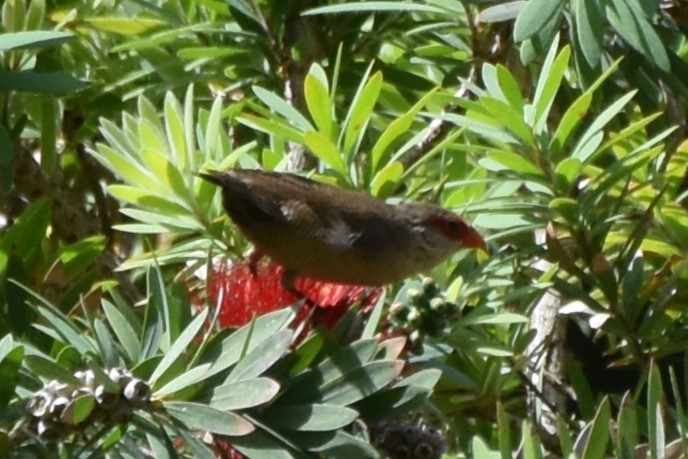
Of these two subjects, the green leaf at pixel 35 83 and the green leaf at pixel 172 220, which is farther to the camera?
the green leaf at pixel 172 220

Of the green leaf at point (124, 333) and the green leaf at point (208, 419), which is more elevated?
the green leaf at point (124, 333)

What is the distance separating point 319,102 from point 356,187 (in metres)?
0.12

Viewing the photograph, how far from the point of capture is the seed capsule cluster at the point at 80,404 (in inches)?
35.7

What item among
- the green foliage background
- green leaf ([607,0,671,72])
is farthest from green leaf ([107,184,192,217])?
green leaf ([607,0,671,72])

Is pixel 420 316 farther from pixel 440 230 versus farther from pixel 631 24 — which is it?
pixel 631 24

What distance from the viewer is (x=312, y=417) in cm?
98

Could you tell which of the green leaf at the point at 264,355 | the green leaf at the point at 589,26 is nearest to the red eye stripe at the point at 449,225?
the green leaf at the point at 589,26

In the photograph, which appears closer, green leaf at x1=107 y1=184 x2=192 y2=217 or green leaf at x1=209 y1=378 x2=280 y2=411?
green leaf at x1=209 y1=378 x2=280 y2=411

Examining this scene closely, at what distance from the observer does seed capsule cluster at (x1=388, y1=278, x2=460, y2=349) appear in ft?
3.90

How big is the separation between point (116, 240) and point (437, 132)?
0.49m

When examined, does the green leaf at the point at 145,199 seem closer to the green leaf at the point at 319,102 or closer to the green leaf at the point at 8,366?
the green leaf at the point at 319,102

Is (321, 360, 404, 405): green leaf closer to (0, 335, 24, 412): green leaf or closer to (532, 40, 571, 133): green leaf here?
(0, 335, 24, 412): green leaf

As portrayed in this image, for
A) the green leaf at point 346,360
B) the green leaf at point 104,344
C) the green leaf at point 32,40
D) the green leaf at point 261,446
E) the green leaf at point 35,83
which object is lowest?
the green leaf at point 261,446

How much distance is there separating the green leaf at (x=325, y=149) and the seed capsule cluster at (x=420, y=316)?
0.19 m
